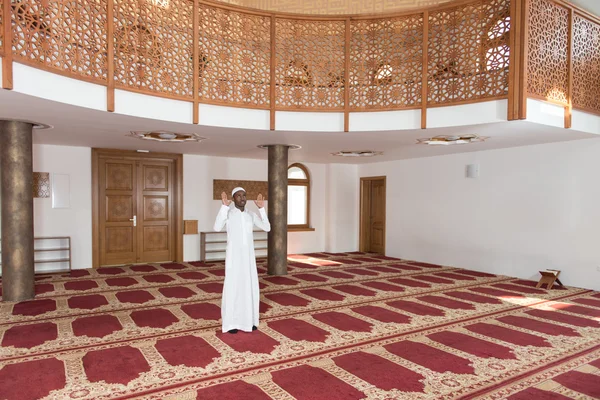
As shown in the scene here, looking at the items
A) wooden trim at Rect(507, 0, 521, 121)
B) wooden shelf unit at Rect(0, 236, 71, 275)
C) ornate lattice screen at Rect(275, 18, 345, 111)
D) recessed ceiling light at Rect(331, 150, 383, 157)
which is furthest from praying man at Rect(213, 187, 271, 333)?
wooden shelf unit at Rect(0, 236, 71, 275)

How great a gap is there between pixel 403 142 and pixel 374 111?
1.37 meters

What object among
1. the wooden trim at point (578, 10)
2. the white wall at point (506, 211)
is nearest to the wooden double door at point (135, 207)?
the white wall at point (506, 211)

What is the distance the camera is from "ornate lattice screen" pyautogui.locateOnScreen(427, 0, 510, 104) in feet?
16.1

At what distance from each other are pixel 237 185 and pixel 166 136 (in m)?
3.08

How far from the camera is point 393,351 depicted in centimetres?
359

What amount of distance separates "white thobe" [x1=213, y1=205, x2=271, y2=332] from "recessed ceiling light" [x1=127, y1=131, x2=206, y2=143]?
250 centimetres

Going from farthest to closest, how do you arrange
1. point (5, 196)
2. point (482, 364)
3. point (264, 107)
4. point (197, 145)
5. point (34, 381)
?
point (197, 145), point (264, 107), point (5, 196), point (482, 364), point (34, 381)

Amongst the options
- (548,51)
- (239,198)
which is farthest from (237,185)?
(548,51)

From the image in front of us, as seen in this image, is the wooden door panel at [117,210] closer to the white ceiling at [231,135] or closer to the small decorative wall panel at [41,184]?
the white ceiling at [231,135]

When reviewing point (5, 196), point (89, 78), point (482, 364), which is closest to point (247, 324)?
point (482, 364)

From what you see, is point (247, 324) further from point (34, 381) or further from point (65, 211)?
point (65, 211)

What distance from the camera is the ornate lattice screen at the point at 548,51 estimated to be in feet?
15.8

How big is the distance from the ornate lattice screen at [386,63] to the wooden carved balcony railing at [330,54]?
1cm

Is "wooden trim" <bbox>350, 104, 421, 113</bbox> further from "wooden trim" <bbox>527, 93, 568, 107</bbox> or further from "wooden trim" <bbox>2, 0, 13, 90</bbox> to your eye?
"wooden trim" <bbox>2, 0, 13, 90</bbox>
